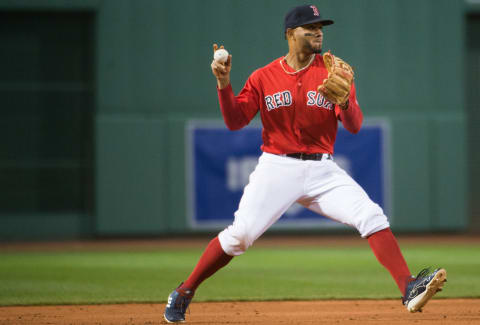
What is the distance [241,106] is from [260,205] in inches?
27.8

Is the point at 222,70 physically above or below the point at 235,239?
above

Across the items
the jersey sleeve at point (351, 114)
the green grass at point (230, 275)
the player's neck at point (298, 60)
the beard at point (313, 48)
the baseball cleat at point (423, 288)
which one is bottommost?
the green grass at point (230, 275)

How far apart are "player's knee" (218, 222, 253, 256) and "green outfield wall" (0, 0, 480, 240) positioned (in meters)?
9.24

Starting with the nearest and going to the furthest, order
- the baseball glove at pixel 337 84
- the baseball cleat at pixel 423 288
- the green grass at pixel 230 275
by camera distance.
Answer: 1. the baseball cleat at pixel 423 288
2. the baseball glove at pixel 337 84
3. the green grass at pixel 230 275

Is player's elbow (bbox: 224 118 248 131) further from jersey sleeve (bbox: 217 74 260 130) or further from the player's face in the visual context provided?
the player's face

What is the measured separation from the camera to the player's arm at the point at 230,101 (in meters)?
4.77

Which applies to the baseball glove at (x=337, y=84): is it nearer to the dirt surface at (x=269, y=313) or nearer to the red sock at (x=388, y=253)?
the red sock at (x=388, y=253)

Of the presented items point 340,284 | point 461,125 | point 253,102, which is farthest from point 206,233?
point 253,102

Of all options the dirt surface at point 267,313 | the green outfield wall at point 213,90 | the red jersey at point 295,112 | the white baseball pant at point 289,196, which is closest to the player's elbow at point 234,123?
the red jersey at point 295,112

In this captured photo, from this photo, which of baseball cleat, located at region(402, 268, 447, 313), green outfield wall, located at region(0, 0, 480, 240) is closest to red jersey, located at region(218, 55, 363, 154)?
baseball cleat, located at region(402, 268, 447, 313)

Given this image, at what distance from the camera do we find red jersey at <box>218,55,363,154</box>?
16.0 feet

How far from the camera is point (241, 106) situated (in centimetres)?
504

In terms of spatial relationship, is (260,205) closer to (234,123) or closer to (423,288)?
(234,123)

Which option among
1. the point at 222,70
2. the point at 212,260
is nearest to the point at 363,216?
the point at 212,260
